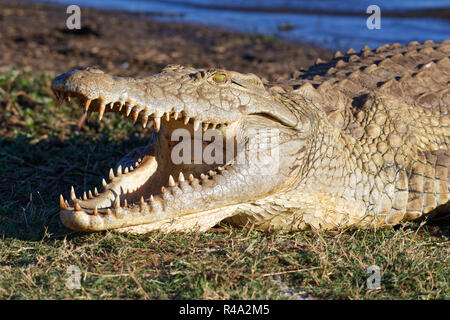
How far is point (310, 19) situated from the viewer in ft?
46.6

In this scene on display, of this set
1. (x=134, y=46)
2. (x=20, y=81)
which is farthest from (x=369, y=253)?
(x=134, y=46)

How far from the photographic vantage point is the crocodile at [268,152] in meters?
3.02

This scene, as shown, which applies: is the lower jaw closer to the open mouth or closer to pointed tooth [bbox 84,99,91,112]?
the open mouth

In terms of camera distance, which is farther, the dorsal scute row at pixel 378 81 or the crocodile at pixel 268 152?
the dorsal scute row at pixel 378 81

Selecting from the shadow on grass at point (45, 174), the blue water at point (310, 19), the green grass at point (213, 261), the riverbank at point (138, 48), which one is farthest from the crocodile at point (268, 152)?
the blue water at point (310, 19)

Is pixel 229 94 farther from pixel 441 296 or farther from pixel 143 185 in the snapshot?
pixel 441 296

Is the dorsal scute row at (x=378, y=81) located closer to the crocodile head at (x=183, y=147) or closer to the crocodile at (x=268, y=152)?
the crocodile at (x=268, y=152)

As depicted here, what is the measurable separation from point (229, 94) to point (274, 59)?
6103mm

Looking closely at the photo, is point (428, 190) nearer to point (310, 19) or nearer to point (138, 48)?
point (138, 48)

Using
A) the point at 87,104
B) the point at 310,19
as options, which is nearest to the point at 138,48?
the point at 310,19

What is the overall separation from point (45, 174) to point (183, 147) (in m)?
1.68

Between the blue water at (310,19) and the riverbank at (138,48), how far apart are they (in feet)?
3.42

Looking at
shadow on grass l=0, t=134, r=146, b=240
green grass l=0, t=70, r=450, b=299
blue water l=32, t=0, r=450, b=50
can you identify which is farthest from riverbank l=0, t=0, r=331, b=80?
green grass l=0, t=70, r=450, b=299

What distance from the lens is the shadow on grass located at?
12.0 ft
